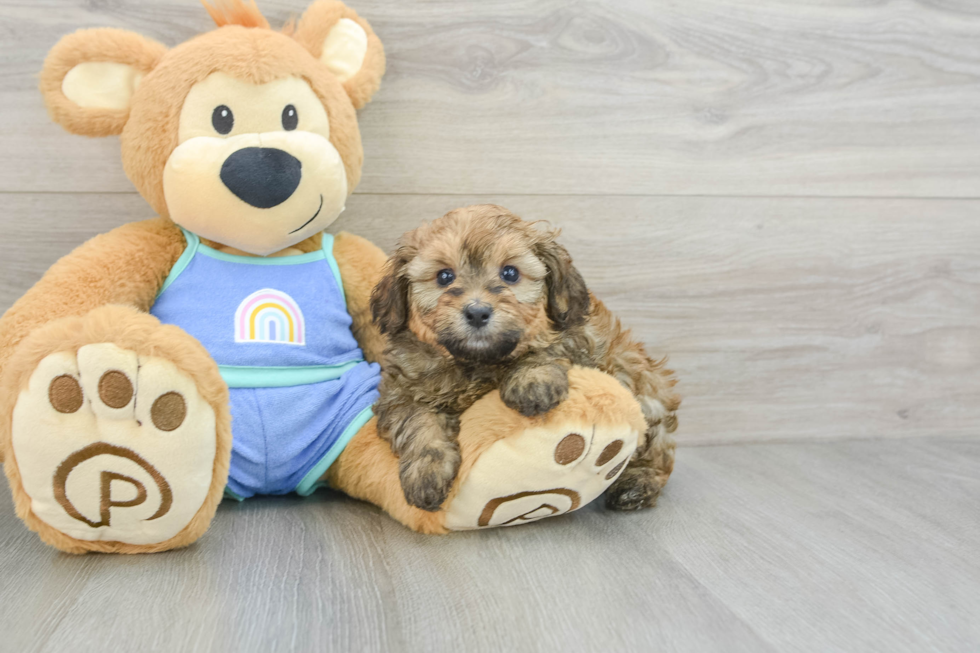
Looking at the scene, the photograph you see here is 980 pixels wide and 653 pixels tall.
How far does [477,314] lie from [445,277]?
12 cm

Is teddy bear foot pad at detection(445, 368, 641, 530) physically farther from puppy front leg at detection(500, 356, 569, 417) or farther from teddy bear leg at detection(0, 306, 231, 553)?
teddy bear leg at detection(0, 306, 231, 553)

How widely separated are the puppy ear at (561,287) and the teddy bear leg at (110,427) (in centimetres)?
56

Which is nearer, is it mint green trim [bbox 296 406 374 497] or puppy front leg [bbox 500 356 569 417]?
puppy front leg [bbox 500 356 569 417]

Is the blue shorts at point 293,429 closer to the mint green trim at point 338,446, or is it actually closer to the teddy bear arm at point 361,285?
the mint green trim at point 338,446

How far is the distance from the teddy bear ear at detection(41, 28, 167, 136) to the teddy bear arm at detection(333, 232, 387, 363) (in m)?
0.49

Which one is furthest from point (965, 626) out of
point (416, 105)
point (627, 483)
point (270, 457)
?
point (416, 105)

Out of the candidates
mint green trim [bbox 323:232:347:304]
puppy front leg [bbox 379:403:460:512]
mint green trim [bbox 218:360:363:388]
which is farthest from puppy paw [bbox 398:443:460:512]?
mint green trim [bbox 323:232:347:304]

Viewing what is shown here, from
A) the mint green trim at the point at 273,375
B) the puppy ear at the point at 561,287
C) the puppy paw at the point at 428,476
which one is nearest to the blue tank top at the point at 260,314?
the mint green trim at the point at 273,375

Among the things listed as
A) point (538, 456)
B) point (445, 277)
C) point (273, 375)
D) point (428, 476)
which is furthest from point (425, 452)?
point (273, 375)

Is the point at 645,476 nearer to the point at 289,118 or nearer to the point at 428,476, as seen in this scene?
the point at 428,476

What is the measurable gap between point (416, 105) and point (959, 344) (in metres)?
1.65

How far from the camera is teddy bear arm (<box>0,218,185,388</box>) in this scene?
128 centimetres

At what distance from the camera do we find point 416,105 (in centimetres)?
175

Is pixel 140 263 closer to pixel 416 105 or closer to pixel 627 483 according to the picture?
pixel 416 105
